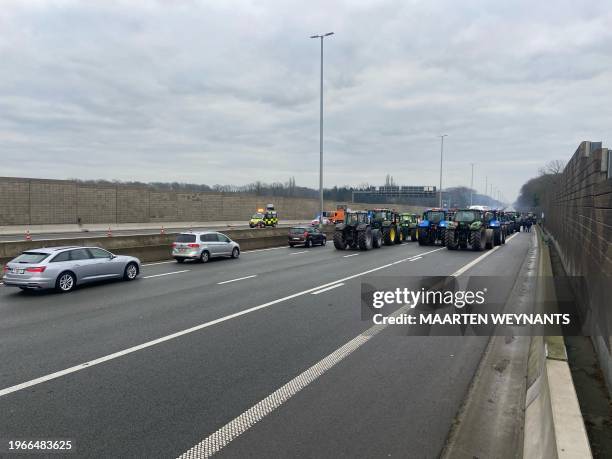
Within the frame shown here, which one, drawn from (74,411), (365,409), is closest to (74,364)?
(74,411)

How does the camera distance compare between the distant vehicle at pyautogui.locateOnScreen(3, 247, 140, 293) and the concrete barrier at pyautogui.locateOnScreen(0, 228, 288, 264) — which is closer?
the distant vehicle at pyautogui.locateOnScreen(3, 247, 140, 293)

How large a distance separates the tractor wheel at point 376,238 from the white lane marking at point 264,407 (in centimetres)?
2019

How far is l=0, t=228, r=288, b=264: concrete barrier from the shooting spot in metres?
18.8

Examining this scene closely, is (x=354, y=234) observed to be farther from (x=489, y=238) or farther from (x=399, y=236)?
(x=489, y=238)

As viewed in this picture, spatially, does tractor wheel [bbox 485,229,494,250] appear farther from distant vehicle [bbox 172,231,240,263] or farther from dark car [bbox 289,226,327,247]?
distant vehicle [bbox 172,231,240,263]

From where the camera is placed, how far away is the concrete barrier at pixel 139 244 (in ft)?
61.8

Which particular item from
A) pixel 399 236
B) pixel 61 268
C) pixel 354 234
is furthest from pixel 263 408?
pixel 399 236

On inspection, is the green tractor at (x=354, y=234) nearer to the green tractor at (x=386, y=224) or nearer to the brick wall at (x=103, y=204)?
the green tractor at (x=386, y=224)

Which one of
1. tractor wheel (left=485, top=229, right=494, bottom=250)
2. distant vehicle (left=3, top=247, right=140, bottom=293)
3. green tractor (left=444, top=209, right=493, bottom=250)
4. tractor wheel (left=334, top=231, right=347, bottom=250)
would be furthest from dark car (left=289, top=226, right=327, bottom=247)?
distant vehicle (left=3, top=247, right=140, bottom=293)

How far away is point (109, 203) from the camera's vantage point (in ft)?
144

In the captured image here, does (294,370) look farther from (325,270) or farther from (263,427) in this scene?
(325,270)

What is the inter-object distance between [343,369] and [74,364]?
3878 millimetres

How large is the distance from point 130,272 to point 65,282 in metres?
2.36

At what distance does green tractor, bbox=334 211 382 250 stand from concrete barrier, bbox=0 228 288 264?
5.68 m
